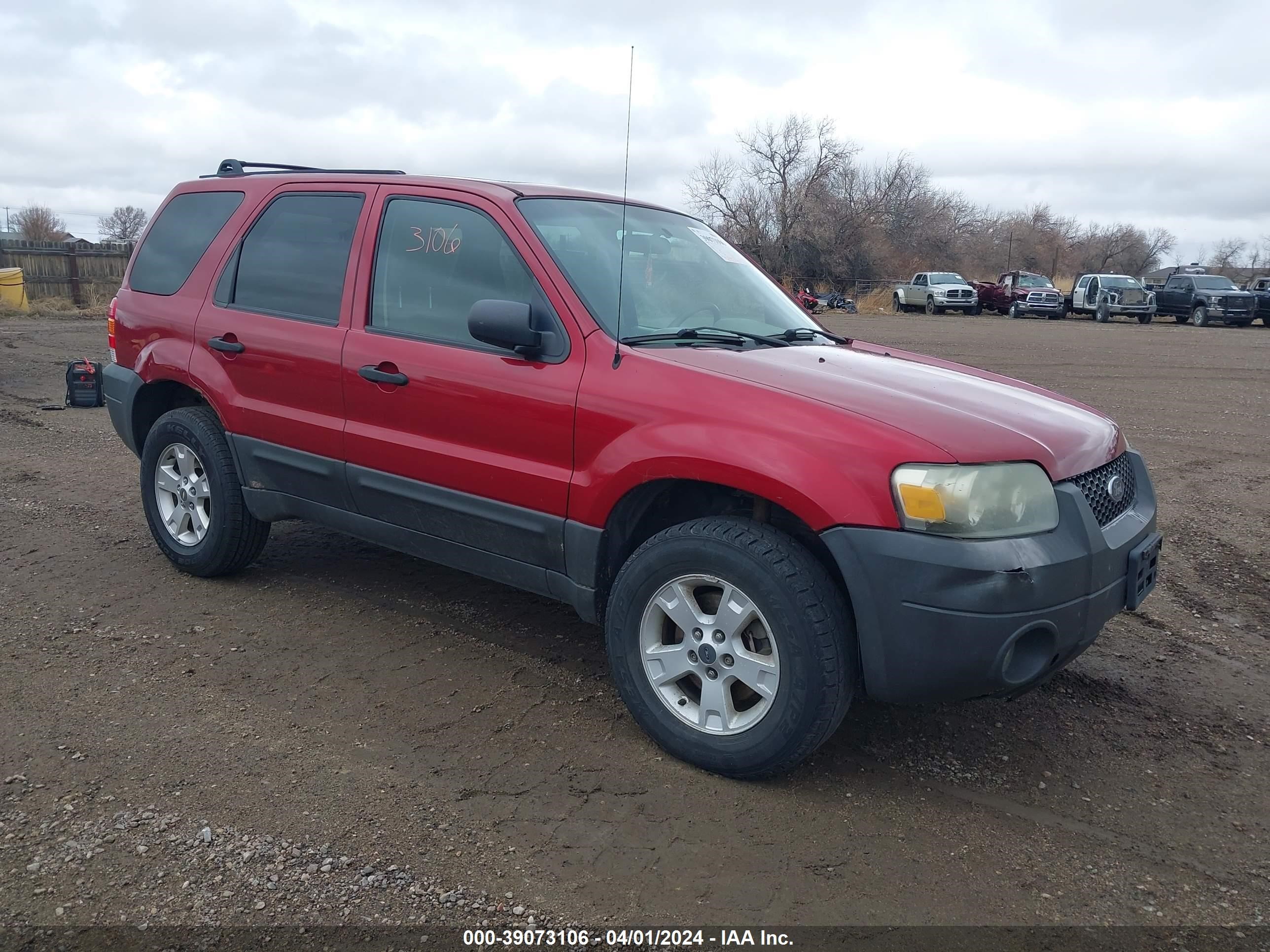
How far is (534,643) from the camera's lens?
14.6ft

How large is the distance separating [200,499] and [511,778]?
8.41 feet

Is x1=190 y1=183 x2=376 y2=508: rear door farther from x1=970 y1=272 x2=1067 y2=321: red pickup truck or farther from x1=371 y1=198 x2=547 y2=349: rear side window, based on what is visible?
x1=970 y1=272 x2=1067 y2=321: red pickup truck

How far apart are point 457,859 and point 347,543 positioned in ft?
10.7

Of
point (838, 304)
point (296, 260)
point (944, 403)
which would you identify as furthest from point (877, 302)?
point (944, 403)

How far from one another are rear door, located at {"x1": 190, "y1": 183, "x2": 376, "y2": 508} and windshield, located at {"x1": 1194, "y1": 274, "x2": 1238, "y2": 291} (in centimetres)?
3331

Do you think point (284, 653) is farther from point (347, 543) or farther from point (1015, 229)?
point (1015, 229)

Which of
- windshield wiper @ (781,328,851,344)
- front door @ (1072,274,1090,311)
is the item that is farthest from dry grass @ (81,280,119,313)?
front door @ (1072,274,1090,311)

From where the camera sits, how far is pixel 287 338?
443cm

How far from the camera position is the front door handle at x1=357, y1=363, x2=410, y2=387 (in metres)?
4.01

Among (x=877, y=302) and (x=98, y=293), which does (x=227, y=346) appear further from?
(x=877, y=302)

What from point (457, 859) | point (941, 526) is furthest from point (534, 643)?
point (941, 526)

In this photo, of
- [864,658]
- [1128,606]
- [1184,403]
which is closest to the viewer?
[864,658]

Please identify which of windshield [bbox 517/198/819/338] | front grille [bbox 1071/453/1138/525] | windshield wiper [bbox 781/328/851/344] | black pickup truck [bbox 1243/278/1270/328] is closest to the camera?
front grille [bbox 1071/453/1138/525]

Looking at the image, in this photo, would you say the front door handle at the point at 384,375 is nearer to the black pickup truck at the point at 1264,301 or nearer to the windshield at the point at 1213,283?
the windshield at the point at 1213,283
